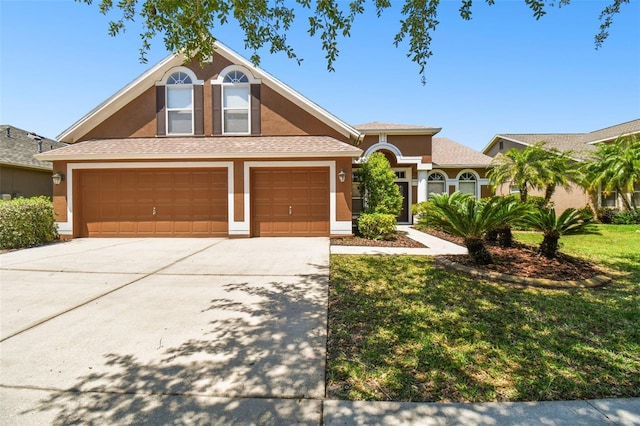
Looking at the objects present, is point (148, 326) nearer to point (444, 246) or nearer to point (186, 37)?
point (186, 37)

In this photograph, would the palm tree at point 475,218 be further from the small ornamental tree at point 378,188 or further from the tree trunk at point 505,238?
the small ornamental tree at point 378,188

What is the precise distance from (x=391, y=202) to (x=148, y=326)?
963 centimetres

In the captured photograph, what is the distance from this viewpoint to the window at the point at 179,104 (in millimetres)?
11742

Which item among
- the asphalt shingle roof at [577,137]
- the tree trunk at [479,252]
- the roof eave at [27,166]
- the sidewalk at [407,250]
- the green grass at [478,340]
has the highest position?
the asphalt shingle roof at [577,137]

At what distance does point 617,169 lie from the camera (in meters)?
15.1

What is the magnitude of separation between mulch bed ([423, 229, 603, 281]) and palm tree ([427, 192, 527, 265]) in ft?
1.15

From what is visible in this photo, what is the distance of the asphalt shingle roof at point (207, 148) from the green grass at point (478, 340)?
5.97 meters

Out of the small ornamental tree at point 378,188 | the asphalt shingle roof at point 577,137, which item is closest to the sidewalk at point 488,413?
the small ornamental tree at point 378,188

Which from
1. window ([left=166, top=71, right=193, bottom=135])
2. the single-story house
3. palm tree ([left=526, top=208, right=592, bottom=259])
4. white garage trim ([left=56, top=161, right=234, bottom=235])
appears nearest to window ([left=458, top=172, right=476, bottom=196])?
the single-story house

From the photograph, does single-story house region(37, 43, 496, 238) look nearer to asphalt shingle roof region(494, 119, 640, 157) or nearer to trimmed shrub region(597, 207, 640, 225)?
trimmed shrub region(597, 207, 640, 225)

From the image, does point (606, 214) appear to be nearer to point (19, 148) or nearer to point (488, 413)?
point (488, 413)

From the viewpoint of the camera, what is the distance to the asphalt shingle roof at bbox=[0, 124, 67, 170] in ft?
47.0

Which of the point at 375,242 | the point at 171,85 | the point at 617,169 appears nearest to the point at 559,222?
the point at 375,242

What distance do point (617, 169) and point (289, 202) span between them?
16.4 metres
